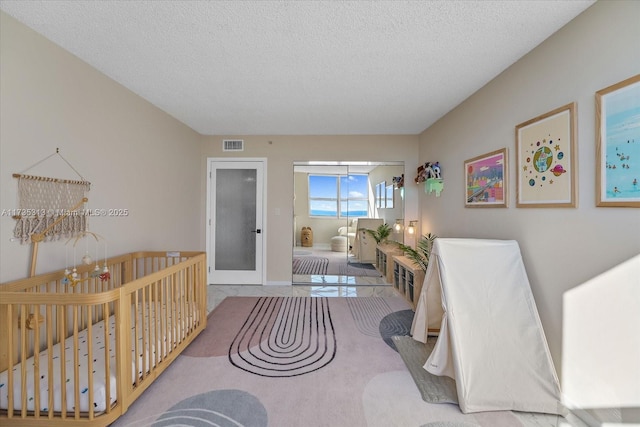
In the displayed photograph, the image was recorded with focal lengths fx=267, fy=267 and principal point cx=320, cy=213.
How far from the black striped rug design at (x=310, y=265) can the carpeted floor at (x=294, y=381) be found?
1388 millimetres

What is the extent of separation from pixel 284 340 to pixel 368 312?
111cm

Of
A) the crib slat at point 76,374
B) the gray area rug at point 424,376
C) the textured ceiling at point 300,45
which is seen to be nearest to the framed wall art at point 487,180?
the textured ceiling at point 300,45

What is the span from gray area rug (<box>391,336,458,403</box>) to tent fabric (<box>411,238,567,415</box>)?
88mm

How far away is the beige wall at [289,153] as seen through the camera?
4.11 metres

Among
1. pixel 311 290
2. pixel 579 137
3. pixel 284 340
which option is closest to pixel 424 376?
pixel 284 340

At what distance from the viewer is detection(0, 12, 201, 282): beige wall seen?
1621 mm

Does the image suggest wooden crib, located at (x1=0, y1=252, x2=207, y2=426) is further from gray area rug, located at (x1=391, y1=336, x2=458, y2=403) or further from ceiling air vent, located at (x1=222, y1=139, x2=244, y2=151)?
ceiling air vent, located at (x1=222, y1=139, x2=244, y2=151)

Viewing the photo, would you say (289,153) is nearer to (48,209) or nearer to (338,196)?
(338,196)

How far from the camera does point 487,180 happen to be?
2422 mm

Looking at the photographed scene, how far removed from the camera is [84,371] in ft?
4.84

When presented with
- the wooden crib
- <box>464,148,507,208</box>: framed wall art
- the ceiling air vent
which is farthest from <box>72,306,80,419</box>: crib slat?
the ceiling air vent

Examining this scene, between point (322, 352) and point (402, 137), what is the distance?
128 inches

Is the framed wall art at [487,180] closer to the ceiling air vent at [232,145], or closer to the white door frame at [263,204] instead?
the white door frame at [263,204]

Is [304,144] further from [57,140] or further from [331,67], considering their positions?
[57,140]
